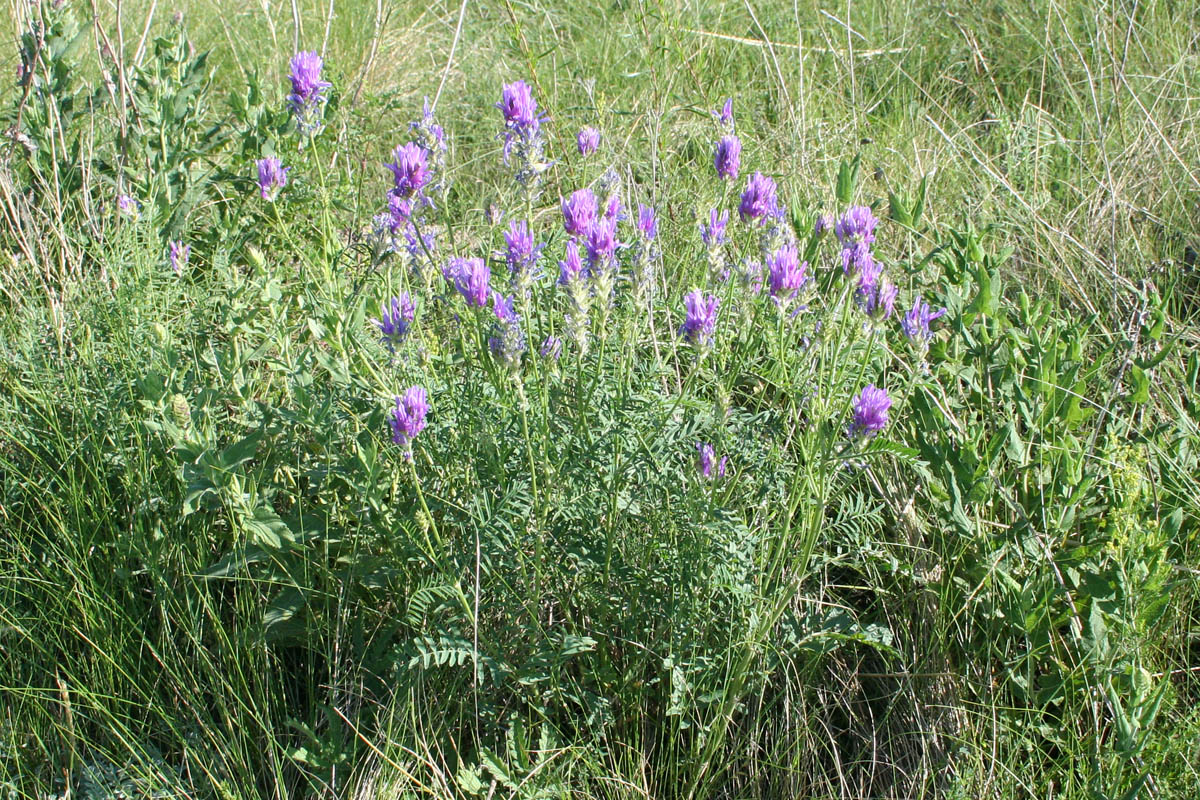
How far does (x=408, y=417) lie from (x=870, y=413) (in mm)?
694

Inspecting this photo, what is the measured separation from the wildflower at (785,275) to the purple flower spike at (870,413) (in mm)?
209

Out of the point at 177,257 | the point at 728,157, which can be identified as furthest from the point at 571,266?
the point at 177,257

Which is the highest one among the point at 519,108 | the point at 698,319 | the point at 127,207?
the point at 519,108

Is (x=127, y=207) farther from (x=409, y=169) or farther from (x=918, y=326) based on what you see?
(x=918, y=326)

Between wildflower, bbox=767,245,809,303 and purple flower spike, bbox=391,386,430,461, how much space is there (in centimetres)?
58

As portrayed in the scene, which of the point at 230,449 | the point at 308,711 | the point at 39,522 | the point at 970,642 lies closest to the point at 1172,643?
the point at 970,642

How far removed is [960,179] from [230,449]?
243 cm

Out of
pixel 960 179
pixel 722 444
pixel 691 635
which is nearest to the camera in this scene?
pixel 722 444

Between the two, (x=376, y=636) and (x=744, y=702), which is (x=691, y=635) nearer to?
(x=744, y=702)

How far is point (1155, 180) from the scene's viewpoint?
9.59 feet

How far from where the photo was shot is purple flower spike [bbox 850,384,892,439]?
56.6 inches

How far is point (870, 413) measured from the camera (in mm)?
1460

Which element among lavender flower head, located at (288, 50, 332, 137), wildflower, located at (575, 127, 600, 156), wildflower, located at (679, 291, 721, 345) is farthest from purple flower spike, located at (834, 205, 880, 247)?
lavender flower head, located at (288, 50, 332, 137)

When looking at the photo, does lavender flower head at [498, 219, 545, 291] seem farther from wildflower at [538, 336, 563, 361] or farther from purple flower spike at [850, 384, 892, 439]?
purple flower spike at [850, 384, 892, 439]
